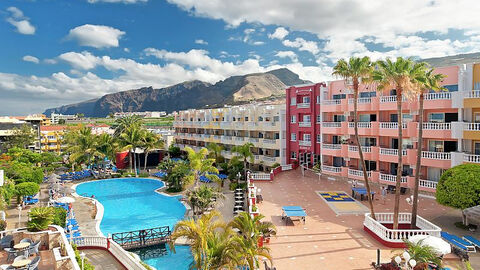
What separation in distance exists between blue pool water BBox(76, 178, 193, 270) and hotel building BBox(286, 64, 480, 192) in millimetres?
18470

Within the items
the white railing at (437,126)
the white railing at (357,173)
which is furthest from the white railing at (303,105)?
the white railing at (437,126)

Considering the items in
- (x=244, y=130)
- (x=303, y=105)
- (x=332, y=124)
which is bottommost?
(x=244, y=130)

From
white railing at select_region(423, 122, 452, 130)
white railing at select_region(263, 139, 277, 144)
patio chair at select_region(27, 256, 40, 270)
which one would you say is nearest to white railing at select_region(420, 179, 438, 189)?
white railing at select_region(423, 122, 452, 130)

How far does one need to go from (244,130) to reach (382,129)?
2483 centimetres

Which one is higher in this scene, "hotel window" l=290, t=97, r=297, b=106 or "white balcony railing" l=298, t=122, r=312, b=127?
"hotel window" l=290, t=97, r=297, b=106

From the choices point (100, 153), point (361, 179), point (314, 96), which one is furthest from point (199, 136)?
point (361, 179)

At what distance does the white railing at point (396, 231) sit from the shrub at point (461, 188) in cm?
268

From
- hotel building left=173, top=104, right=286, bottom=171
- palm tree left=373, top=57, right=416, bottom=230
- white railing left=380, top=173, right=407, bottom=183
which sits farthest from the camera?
hotel building left=173, top=104, right=286, bottom=171

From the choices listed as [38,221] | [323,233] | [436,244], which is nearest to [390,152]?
[323,233]

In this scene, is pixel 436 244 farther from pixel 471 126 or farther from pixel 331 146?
pixel 331 146

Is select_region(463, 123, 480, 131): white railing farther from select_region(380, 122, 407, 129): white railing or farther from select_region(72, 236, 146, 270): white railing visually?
select_region(72, 236, 146, 270): white railing

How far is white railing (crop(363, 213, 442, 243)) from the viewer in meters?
16.5

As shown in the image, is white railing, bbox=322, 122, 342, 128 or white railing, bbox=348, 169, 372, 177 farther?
white railing, bbox=322, 122, 342, 128

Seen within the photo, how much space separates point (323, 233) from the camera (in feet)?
61.1
